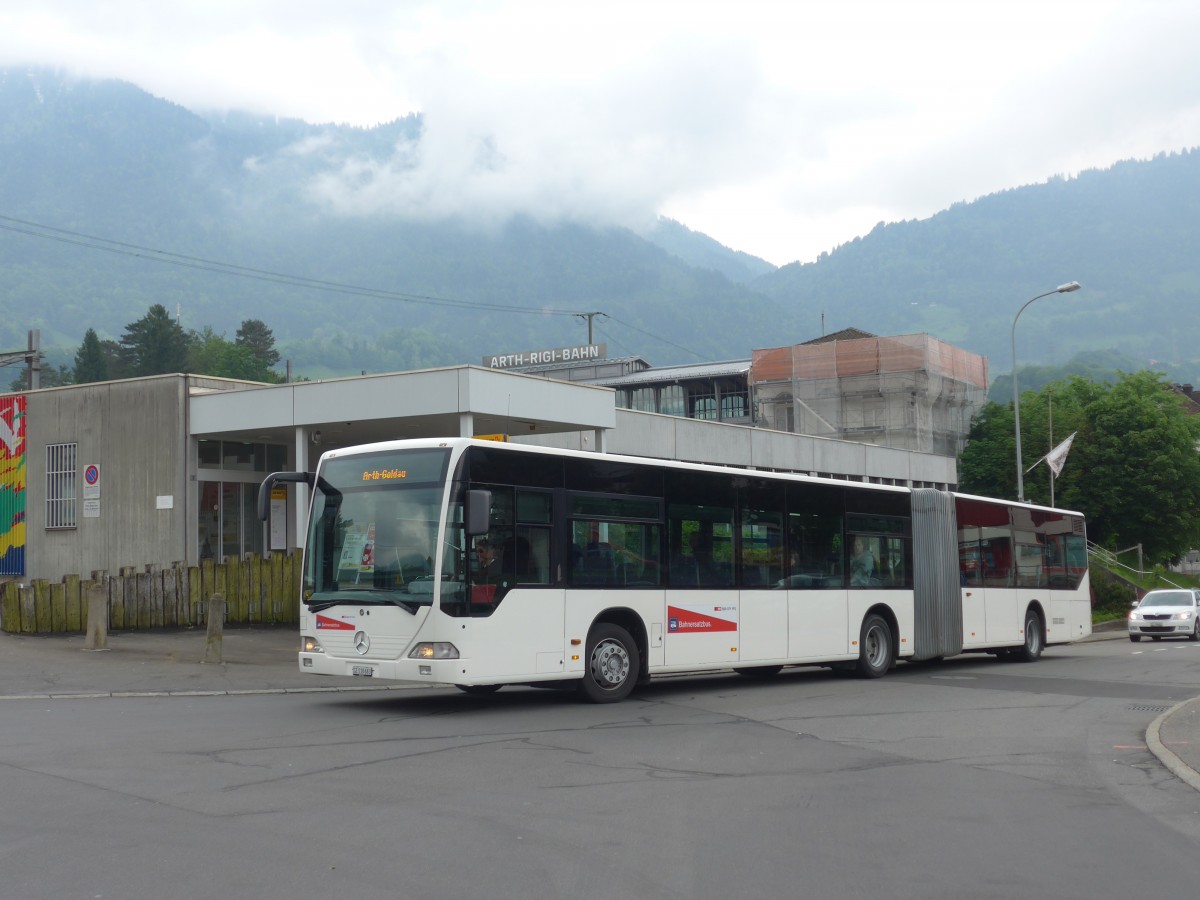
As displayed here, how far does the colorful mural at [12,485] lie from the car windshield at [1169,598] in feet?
100

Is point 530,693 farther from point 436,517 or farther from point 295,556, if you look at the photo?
point 295,556

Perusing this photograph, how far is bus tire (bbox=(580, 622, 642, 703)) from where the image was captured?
15.3 metres

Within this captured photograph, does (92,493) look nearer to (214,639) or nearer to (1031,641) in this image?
(214,639)

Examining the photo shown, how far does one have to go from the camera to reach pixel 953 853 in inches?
295

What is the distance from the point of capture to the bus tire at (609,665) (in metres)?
15.3

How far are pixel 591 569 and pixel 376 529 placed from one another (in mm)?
2689

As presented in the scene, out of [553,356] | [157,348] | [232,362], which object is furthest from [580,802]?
[232,362]

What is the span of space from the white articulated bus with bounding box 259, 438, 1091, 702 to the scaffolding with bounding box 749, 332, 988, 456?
182 ft

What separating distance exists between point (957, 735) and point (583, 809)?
5.98m

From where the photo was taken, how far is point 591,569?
50.4 feet

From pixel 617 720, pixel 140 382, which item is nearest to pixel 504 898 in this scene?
pixel 617 720

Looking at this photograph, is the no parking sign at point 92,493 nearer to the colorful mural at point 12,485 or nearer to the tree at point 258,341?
the colorful mural at point 12,485

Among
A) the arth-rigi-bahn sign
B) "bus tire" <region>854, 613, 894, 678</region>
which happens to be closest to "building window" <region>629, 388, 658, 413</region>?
the arth-rigi-bahn sign

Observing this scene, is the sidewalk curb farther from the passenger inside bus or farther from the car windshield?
the car windshield
